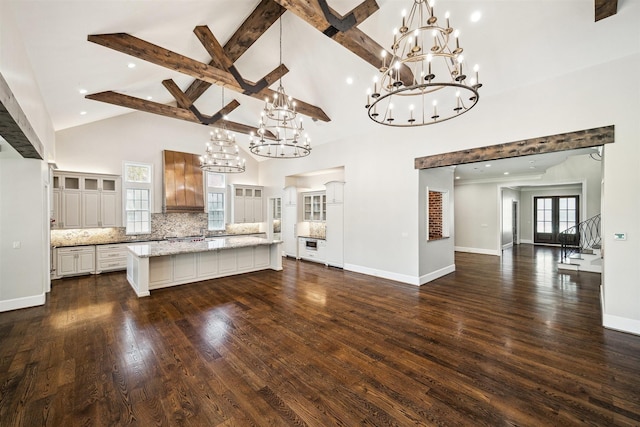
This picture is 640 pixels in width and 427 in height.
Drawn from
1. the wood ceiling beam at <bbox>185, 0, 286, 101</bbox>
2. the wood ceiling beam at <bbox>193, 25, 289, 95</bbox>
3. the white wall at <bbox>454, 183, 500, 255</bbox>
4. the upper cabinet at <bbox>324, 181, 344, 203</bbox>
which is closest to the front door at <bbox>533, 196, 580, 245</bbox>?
the white wall at <bbox>454, 183, 500, 255</bbox>

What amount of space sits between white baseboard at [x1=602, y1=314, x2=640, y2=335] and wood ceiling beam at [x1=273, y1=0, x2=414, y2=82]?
15.9ft

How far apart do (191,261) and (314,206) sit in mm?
4014

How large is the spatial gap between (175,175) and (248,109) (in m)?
3.05

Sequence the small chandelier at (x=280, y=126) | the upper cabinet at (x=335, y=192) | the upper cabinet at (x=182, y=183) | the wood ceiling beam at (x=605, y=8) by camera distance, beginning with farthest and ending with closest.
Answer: the upper cabinet at (x=182, y=183) < the upper cabinet at (x=335, y=192) < the small chandelier at (x=280, y=126) < the wood ceiling beam at (x=605, y=8)

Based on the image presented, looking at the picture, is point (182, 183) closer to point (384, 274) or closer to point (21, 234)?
point (21, 234)

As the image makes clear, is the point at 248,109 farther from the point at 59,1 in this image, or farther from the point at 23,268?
the point at 23,268

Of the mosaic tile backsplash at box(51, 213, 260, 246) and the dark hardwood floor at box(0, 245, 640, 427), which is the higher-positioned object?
the mosaic tile backsplash at box(51, 213, 260, 246)

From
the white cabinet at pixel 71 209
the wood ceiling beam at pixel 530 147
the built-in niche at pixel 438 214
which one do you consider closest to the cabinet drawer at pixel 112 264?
the white cabinet at pixel 71 209

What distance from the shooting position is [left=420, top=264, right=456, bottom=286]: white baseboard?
5.70 m

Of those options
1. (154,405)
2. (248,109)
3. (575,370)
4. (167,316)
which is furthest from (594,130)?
(248,109)

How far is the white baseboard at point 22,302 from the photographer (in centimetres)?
423

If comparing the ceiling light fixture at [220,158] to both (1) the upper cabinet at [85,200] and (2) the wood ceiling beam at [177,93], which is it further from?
(1) the upper cabinet at [85,200]

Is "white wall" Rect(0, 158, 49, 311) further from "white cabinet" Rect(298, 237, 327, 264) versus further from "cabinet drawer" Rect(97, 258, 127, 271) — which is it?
"white cabinet" Rect(298, 237, 327, 264)

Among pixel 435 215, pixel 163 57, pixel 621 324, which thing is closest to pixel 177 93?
pixel 163 57
